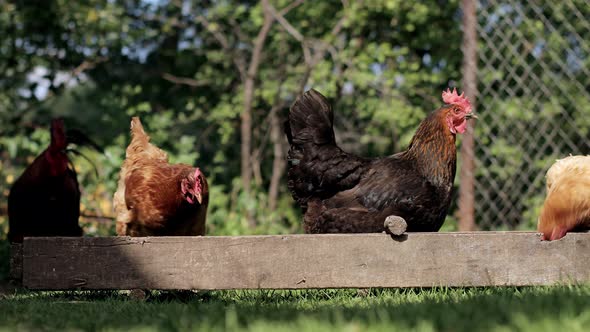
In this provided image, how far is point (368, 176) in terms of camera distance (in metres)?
4.72

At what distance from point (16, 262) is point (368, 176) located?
Answer: 2.28 metres

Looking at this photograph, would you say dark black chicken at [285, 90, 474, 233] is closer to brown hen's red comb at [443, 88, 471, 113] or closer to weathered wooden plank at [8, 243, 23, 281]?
brown hen's red comb at [443, 88, 471, 113]

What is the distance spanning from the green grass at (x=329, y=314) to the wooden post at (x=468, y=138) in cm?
264

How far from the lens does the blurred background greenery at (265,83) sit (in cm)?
725

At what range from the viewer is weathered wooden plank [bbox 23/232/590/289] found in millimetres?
3797

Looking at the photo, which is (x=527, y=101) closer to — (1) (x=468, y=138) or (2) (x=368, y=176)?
(1) (x=468, y=138)

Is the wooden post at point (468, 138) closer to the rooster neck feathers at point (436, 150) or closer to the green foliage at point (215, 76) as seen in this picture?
the green foliage at point (215, 76)

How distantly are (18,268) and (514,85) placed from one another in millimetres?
5469

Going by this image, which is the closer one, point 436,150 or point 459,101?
point 436,150

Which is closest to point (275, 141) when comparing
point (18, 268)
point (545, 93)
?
point (545, 93)

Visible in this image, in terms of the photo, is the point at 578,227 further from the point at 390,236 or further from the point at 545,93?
the point at 545,93

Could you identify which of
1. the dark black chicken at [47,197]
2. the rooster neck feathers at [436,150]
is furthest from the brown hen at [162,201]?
the rooster neck feathers at [436,150]

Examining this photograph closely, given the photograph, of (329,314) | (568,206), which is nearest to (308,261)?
(329,314)

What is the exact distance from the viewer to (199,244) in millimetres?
3902
